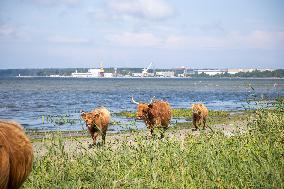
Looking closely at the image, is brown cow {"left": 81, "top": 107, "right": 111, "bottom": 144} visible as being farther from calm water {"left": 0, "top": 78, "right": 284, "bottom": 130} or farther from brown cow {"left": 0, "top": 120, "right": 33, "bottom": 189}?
brown cow {"left": 0, "top": 120, "right": 33, "bottom": 189}

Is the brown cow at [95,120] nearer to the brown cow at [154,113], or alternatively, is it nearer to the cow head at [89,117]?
the cow head at [89,117]

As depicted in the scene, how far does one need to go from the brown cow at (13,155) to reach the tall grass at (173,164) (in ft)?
2.29

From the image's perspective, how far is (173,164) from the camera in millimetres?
7367

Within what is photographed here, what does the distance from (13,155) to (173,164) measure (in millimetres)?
2847

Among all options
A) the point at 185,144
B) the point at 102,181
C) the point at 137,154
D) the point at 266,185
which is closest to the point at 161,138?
the point at 185,144

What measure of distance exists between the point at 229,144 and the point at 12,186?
4.19m

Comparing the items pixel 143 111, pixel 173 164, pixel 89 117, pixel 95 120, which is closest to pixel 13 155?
pixel 173 164

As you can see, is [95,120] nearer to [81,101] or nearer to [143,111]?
[143,111]

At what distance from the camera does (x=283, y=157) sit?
6957 mm

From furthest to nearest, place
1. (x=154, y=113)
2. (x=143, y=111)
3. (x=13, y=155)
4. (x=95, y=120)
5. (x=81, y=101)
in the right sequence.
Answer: (x=81, y=101) < (x=143, y=111) < (x=154, y=113) < (x=95, y=120) < (x=13, y=155)

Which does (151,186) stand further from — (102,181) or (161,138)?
(161,138)

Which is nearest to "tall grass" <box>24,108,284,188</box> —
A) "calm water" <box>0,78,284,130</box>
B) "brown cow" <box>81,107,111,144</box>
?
"calm water" <box>0,78,284,130</box>

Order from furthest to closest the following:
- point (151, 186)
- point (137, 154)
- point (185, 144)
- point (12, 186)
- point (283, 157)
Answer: point (185, 144) < point (137, 154) < point (283, 157) < point (151, 186) < point (12, 186)

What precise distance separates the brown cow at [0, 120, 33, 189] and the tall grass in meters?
0.70
